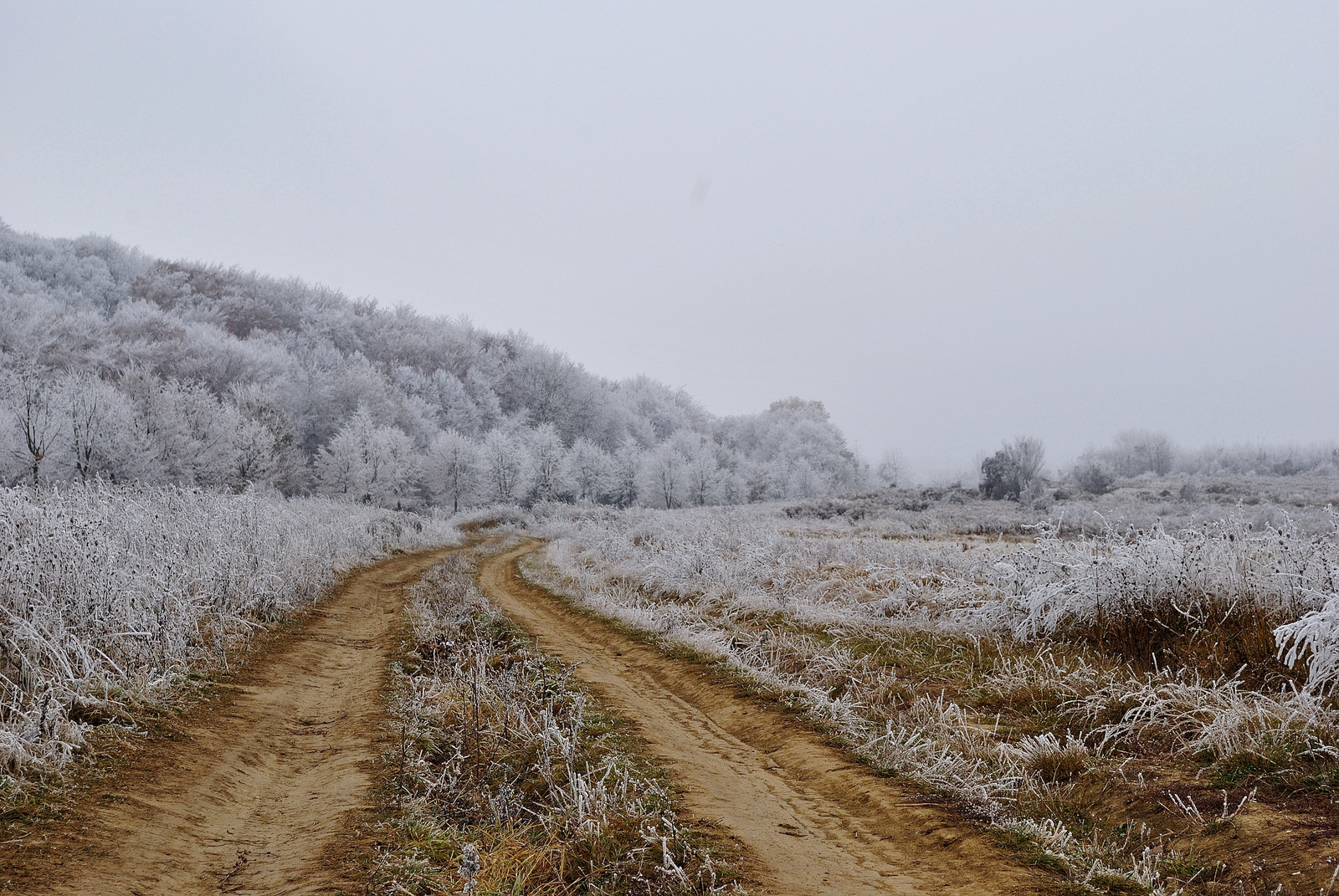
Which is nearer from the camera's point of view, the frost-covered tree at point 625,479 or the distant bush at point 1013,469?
the distant bush at point 1013,469

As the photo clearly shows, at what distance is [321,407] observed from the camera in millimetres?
57812

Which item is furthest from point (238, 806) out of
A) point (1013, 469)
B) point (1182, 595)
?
point (1013, 469)

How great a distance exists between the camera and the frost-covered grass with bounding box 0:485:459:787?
5.23 meters

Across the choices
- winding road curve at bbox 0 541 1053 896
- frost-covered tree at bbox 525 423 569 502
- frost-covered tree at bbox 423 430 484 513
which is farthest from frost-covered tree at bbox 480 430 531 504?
winding road curve at bbox 0 541 1053 896

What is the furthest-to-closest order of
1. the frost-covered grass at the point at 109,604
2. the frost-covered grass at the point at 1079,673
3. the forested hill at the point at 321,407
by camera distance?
1. the forested hill at the point at 321,407
2. the frost-covered grass at the point at 109,604
3. the frost-covered grass at the point at 1079,673

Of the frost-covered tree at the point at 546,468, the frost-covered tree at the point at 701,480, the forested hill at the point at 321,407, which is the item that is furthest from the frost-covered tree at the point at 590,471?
the frost-covered tree at the point at 701,480

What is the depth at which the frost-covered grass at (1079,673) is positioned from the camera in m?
4.22

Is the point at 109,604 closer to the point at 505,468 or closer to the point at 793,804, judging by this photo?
the point at 793,804

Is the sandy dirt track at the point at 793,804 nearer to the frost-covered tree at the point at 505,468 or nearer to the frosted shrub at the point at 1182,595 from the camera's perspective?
the frosted shrub at the point at 1182,595

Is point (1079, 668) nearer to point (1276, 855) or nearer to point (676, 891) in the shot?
point (1276, 855)

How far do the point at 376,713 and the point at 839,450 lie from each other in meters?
93.6

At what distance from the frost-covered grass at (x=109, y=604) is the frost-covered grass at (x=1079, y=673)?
5927 millimetres

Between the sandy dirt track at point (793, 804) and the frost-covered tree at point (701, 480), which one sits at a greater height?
the frost-covered tree at point (701, 480)

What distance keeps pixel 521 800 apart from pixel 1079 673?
530cm
